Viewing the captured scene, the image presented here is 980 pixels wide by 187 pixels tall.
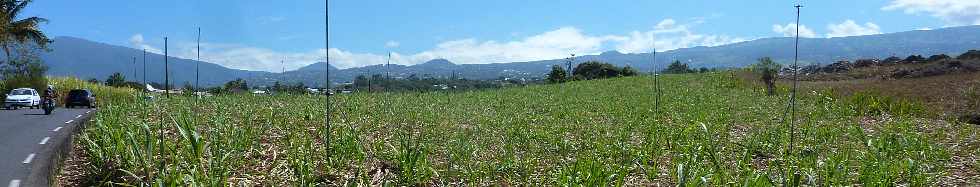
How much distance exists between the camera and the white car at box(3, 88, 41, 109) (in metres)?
29.4

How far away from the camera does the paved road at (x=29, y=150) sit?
791 centimetres

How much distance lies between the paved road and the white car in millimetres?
14667

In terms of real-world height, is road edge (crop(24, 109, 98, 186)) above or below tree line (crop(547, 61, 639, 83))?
below

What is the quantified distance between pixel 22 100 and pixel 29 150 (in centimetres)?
2279

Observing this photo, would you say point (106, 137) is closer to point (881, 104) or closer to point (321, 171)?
point (321, 171)

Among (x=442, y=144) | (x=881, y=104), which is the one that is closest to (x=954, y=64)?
(x=881, y=104)

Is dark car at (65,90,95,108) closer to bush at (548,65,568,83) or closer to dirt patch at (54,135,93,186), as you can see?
dirt patch at (54,135,93,186)

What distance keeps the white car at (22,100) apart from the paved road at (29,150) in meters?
14.7

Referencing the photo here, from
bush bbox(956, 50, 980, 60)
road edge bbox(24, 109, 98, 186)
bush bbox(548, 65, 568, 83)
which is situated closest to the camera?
road edge bbox(24, 109, 98, 186)

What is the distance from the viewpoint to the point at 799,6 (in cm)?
852

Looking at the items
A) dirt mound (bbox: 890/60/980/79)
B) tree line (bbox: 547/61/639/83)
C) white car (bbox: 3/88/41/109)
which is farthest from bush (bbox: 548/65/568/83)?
white car (bbox: 3/88/41/109)

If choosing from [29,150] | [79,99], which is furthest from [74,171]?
[79,99]

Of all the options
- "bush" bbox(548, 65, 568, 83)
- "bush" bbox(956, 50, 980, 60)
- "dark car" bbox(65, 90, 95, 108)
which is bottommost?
"dark car" bbox(65, 90, 95, 108)

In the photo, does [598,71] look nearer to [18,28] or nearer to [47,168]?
[18,28]
